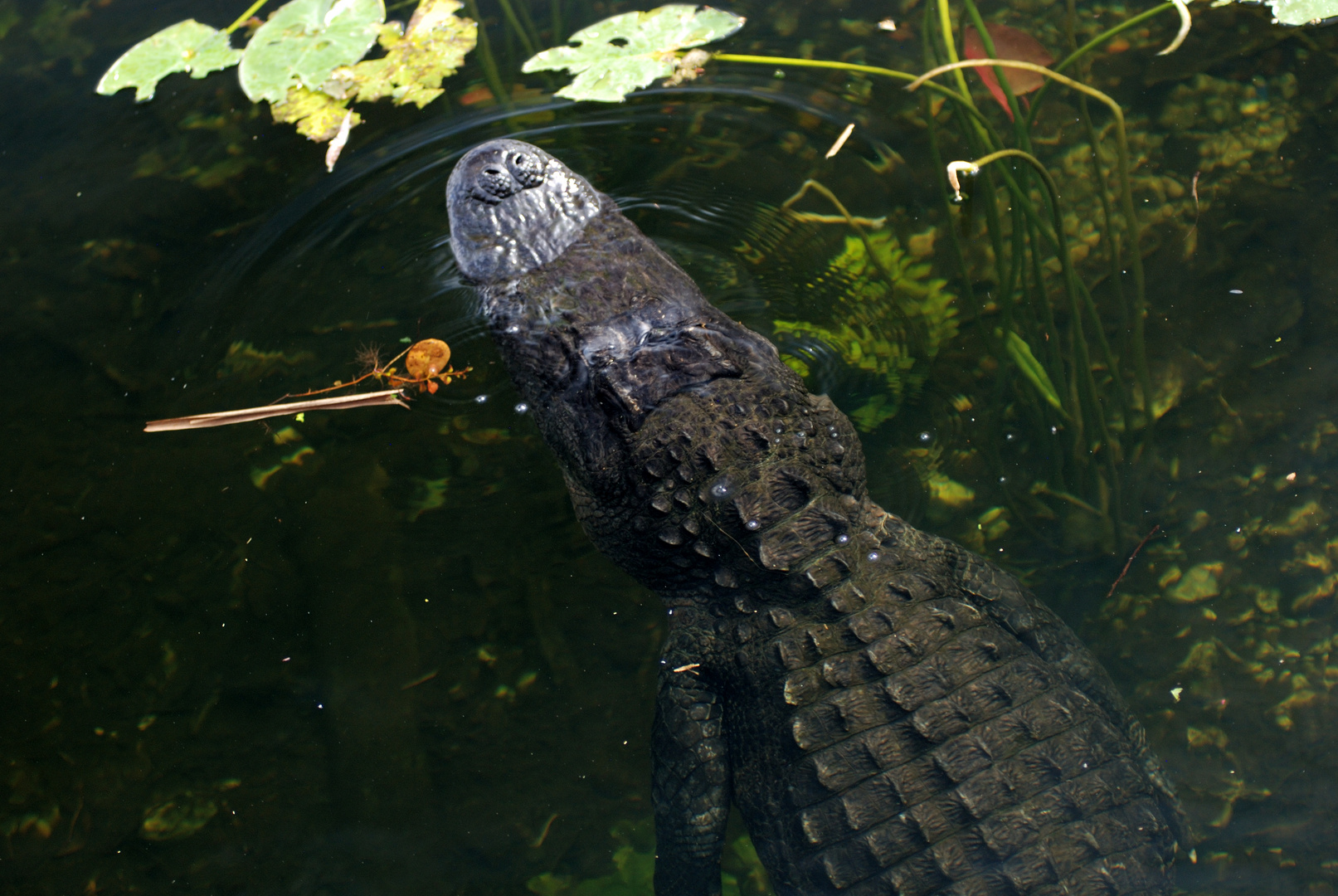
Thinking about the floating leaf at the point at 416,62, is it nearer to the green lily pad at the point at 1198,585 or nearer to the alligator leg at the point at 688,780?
the alligator leg at the point at 688,780

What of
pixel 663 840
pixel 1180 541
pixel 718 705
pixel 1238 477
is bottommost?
pixel 663 840

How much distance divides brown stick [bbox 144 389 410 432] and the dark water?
52 millimetres

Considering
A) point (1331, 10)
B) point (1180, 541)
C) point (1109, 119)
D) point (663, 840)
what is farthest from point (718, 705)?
point (1331, 10)

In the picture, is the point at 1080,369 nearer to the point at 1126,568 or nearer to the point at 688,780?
the point at 1126,568

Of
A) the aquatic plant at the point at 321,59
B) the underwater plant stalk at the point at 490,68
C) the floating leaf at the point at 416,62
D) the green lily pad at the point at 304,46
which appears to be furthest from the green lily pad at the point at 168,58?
the underwater plant stalk at the point at 490,68

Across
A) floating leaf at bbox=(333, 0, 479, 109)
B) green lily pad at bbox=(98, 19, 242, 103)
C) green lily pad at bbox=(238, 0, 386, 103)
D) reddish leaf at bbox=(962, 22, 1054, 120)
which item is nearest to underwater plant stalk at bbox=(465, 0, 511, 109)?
floating leaf at bbox=(333, 0, 479, 109)

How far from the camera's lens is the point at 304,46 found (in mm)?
4148

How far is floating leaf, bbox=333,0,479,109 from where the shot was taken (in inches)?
168

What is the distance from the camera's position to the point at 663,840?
301 cm

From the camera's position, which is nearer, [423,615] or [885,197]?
[423,615]

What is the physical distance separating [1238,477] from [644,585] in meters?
2.56

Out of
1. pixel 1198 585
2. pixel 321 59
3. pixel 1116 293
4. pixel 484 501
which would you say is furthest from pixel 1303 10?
pixel 321 59

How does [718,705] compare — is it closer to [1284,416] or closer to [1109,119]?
[1284,416]

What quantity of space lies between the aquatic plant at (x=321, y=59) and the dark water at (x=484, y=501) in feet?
0.79
